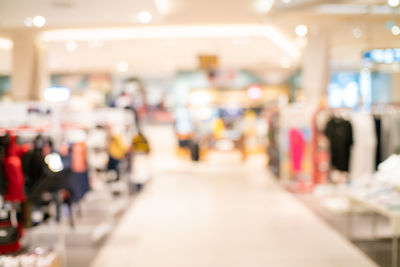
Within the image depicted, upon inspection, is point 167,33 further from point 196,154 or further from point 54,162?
point 54,162

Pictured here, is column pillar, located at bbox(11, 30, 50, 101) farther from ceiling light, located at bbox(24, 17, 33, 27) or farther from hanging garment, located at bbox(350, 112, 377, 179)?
hanging garment, located at bbox(350, 112, 377, 179)

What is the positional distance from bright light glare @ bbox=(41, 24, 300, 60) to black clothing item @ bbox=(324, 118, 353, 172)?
3.70m

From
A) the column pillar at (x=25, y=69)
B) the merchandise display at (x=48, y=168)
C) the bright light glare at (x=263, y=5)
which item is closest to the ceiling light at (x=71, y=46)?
the column pillar at (x=25, y=69)

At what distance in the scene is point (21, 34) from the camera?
293 inches

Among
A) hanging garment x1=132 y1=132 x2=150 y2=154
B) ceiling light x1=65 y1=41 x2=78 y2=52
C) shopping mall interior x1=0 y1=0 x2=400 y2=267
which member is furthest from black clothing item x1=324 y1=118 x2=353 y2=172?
ceiling light x1=65 y1=41 x2=78 y2=52

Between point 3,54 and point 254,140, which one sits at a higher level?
point 3,54

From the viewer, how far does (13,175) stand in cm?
345

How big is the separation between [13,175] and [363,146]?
4717mm

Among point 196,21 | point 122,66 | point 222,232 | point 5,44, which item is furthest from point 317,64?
point 122,66

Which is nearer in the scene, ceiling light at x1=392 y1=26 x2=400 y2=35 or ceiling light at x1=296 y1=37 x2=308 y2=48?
ceiling light at x1=392 y1=26 x2=400 y2=35

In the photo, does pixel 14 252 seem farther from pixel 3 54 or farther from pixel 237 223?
pixel 3 54

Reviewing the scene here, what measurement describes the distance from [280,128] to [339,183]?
1604 mm

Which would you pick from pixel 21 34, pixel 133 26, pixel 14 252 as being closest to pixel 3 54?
pixel 21 34

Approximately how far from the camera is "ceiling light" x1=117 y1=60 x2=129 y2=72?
14.0 metres
